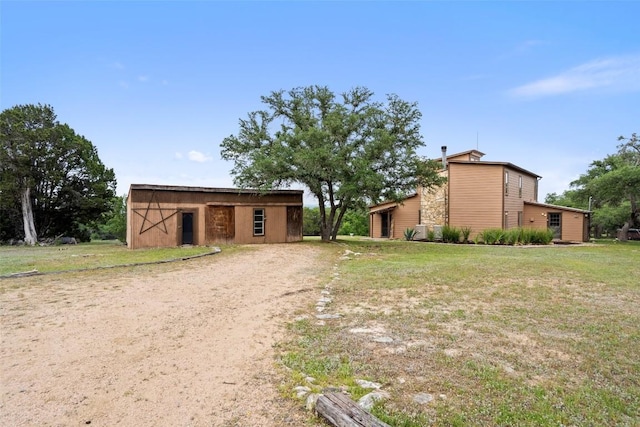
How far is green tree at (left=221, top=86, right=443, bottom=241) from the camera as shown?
1625cm

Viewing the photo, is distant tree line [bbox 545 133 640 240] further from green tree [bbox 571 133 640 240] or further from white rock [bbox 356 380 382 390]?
white rock [bbox 356 380 382 390]

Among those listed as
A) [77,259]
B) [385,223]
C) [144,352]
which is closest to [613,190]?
[385,223]

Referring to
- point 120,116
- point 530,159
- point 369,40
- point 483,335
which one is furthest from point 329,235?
point 530,159

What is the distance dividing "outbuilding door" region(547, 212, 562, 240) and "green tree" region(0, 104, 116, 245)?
32684 millimetres

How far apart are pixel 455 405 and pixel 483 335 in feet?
6.30

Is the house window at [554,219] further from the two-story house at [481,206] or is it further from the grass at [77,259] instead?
the grass at [77,259]

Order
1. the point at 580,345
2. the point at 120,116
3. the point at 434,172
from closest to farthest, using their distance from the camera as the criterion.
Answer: the point at 580,345 → the point at 120,116 → the point at 434,172

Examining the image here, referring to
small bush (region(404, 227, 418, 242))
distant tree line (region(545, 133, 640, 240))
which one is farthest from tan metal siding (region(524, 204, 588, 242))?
small bush (region(404, 227, 418, 242))

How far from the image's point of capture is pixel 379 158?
17188 millimetres

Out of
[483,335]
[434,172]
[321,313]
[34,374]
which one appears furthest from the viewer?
[434,172]

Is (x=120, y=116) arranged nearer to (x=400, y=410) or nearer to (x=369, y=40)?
(x=369, y=40)

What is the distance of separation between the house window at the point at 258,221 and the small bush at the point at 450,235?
439 inches

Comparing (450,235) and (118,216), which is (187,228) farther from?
(118,216)

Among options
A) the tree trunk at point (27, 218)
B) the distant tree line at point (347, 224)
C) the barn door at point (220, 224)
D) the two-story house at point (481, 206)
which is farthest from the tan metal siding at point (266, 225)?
the distant tree line at point (347, 224)
